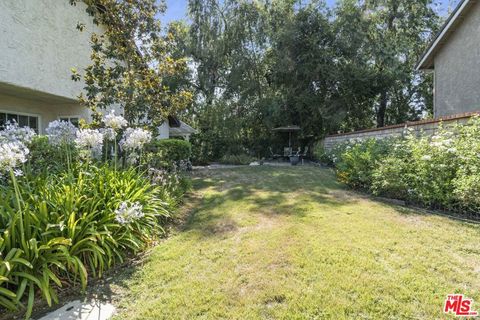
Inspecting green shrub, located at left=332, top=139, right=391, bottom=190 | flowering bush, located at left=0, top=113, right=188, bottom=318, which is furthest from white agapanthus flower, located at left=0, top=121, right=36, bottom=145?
green shrub, located at left=332, top=139, right=391, bottom=190

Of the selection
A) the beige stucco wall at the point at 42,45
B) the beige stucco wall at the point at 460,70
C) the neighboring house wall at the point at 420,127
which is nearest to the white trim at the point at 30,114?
the beige stucco wall at the point at 42,45

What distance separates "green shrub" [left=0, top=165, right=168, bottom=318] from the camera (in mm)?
2658

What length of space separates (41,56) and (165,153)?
415cm

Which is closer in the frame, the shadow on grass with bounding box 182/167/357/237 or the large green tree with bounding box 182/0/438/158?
the shadow on grass with bounding box 182/167/357/237

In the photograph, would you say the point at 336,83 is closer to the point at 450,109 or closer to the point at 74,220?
the point at 450,109

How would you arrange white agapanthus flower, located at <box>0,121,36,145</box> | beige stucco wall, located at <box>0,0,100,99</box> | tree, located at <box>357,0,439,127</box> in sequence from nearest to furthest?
white agapanthus flower, located at <box>0,121,36,145</box>
beige stucco wall, located at <box>0,0,100,99</box>
tree, located at <box>357,0,439,127</box>

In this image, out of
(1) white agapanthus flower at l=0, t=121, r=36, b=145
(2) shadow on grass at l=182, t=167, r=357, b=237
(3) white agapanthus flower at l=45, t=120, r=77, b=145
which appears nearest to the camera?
(1) white agapanthus flower at l=0, t=121, r=36, b=145

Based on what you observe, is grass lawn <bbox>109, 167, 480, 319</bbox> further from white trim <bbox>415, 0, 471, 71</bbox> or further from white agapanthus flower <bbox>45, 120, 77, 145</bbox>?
white trim <bbox>415, 0, 471, 71</bbox>

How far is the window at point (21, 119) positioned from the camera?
26.3ft

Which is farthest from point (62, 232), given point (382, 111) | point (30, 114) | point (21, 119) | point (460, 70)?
point (382, 111)

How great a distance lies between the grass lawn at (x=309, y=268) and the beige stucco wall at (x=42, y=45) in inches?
229

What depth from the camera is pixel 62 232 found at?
3.12 m

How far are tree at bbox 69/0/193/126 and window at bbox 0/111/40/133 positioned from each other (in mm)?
3356

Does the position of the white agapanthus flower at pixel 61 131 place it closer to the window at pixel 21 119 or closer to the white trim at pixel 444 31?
the window at pixel 21 119
